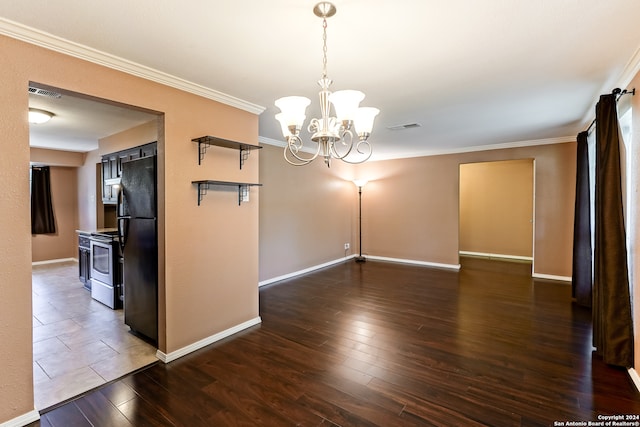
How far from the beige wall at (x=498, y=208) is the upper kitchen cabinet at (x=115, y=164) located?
22.7ft

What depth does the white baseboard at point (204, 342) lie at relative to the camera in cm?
267

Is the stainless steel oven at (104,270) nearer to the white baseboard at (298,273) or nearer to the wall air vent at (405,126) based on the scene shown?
the white baseboard at (298,273)

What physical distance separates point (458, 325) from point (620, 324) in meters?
1.33

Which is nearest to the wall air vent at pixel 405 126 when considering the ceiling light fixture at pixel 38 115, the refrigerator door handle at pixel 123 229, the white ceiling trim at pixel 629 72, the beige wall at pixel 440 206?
the white ceiling trim at pixel 629 72

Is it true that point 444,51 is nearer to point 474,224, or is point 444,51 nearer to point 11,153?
point 11,153

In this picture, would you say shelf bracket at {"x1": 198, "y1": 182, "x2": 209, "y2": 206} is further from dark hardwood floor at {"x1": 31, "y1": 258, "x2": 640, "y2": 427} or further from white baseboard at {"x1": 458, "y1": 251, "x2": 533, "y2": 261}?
white baseboard at {"x1": 458, "y1": 251, "x2": 533, "y2": 261}

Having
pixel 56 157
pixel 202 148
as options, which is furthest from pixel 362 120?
pixel 56 157

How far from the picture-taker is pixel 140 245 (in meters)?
3.06

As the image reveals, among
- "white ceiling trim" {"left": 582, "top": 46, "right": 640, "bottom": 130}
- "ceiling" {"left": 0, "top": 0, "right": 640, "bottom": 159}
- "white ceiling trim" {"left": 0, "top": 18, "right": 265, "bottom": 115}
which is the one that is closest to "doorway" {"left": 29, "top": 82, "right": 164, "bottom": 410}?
"white ceiling trim" {"left": 0, "top": 18, "right": 265, "bottom": 115}

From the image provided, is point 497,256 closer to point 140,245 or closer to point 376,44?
point 376,44

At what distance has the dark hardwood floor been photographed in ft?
6.50

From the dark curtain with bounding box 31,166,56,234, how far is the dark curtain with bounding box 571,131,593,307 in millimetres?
9785

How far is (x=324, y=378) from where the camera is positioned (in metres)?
2.39

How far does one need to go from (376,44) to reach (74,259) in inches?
323
